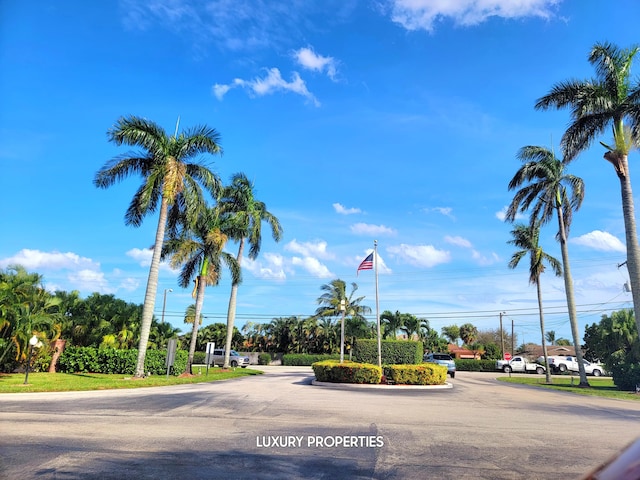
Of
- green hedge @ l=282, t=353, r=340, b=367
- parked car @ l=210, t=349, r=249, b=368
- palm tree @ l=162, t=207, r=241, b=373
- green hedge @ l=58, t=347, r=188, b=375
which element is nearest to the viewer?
green hedge @ l=58, t=347, r=188, b=375

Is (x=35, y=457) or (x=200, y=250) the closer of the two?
(x=35, y=457)

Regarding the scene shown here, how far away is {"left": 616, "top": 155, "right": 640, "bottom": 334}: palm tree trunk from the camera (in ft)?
52.7

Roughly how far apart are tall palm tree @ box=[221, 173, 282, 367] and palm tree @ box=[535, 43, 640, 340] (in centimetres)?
2137

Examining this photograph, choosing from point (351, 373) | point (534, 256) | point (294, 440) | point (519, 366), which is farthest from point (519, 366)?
point (294, 440)

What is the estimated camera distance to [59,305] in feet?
83.9

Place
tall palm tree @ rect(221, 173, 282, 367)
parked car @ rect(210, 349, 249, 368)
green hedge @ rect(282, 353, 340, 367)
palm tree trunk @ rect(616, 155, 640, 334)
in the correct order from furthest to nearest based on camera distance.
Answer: green hedge @ rect(282, 353, 340, 367) < parked car @ rect(210, 349, 249, 368) < tall palm tree @ rect(221, 173, 282, 367) < palm tree trunk @ rect(616, 155, 640, 334)

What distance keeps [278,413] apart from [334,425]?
2.19m

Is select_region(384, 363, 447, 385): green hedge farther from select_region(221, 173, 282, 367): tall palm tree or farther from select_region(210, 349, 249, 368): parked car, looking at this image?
select_region(210, 349, 249, 368): parked car

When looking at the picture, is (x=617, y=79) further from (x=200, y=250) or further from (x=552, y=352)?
(x=552, y=352)

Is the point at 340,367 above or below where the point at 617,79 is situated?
below

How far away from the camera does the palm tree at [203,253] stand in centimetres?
2856

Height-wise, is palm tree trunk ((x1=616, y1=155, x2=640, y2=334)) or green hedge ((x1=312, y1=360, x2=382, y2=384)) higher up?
palm tree trunk ((x1=616, y1=155, x2=640, y2=334))

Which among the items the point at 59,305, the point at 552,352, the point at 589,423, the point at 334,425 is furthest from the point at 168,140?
the point at 552,352

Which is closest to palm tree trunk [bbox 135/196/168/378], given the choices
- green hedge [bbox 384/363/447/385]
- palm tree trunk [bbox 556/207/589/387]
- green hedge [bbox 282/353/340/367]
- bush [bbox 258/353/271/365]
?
green hedge [bbox 384/363/447/385]
